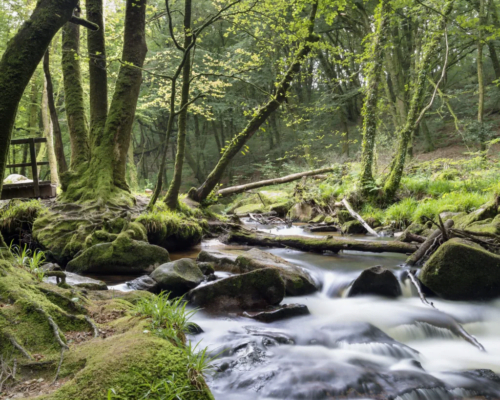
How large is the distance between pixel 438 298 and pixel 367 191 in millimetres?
6930

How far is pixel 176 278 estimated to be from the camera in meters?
5.53

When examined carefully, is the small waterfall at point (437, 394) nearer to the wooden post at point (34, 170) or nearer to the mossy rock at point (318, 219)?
the mossy rock at point (318, 219)

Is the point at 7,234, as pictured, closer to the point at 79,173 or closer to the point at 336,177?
the point at 79,173

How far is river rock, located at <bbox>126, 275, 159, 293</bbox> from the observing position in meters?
5.44

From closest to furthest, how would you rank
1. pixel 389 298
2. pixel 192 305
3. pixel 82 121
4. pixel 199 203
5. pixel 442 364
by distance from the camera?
pixel 442 364 < pixel 192 305 < pixel 389 298 < pixel 82 121 < pixel 199 203

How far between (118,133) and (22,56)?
18.3 ft

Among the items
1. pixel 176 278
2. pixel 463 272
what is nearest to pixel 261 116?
pixel 176 278

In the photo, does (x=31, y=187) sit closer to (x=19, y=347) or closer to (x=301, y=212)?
(x=301, y=212)

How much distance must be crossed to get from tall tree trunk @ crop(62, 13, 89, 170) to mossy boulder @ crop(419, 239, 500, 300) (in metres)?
8.51

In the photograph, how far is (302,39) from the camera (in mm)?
9344

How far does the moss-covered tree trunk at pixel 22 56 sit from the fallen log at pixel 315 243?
232 inches

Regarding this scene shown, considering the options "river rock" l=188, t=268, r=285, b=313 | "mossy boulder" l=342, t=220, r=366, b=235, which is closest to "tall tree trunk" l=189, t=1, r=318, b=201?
"mossy boulder" l=342, t=220, r=366, b=235

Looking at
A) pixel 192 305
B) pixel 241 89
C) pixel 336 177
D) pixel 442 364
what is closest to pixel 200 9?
pixel 241 89

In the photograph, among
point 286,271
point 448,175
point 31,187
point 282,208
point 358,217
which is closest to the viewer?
point 286,271
